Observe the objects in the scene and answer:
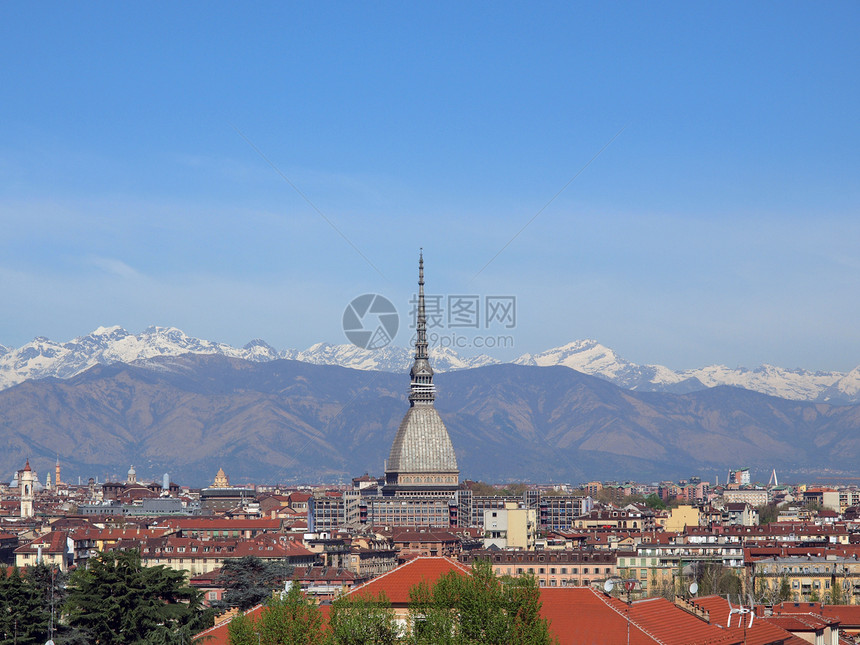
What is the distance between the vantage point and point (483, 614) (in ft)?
126

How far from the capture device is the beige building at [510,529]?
427 feet

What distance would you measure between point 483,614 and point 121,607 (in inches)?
594

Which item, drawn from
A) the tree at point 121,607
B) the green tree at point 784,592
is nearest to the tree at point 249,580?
the tree at point 121,607

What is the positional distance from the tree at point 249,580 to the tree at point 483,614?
27628mm

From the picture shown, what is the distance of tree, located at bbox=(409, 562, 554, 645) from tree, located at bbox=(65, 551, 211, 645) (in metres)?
11.6

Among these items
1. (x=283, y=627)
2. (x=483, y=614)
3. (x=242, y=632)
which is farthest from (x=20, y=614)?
(x=483, y=614)

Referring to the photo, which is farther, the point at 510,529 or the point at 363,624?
the point at 510,529

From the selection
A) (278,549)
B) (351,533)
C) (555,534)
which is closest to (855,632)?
(278,549)

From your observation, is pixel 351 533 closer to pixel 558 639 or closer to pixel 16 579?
pixel 16 579

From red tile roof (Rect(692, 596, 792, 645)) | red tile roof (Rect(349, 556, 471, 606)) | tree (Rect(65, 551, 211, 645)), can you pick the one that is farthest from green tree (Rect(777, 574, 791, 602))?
tree (Rect(65, 551, 211, 645))

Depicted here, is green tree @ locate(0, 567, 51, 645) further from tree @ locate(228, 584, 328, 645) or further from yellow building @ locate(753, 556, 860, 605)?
yellow building @ locate(753, 556, 860, 605)

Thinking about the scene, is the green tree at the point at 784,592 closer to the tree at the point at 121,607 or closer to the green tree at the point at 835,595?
the green tree at the point at 835,595

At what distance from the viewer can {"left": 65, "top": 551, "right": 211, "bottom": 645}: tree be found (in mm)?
48875

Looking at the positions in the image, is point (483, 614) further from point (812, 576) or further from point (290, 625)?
point (812, 576)
